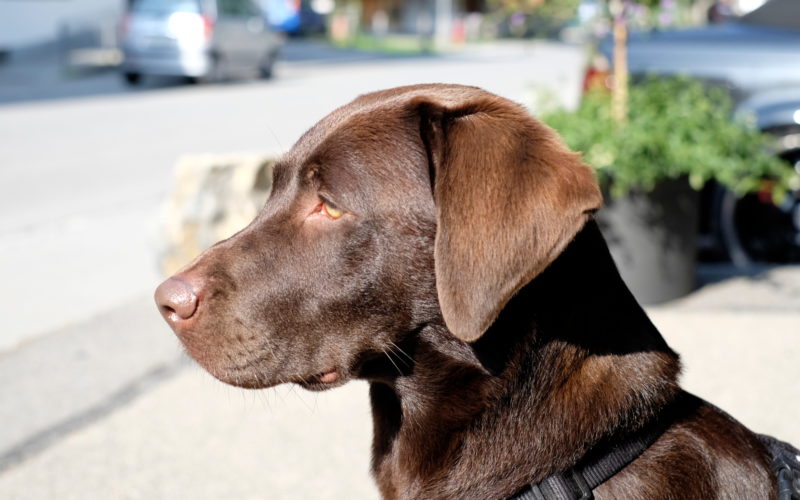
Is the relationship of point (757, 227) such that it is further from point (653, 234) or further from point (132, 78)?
point (132, 78)

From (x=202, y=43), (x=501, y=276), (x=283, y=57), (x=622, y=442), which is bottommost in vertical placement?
(x=283, y=57)

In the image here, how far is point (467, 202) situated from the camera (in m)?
2.12

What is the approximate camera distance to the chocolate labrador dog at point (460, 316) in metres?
2.11

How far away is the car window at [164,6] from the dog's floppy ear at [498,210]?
20154 mm

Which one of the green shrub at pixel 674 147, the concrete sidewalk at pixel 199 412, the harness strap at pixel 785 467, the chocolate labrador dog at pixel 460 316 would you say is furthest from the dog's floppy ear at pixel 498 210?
the green shrub at pixel 674 147

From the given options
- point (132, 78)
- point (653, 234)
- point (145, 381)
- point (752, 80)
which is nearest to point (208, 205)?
point (145, 381)

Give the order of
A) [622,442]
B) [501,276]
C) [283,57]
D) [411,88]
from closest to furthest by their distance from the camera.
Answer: [501,276], [622,442], [411,88], [283,57]

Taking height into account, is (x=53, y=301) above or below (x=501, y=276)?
below

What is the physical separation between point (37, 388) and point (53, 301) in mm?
1589

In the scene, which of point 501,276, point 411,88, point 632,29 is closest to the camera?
point 501,276

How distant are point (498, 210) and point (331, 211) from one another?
478 mm

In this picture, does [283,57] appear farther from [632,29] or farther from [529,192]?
[529,192]

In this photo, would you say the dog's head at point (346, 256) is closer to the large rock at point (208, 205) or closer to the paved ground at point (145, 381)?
the paved ground at point (145, 381)

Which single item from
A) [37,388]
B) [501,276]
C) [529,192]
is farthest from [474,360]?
[37,388]
